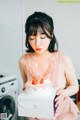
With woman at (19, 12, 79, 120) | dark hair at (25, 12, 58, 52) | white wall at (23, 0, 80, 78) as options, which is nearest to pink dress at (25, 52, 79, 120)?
woman at (19, 12, 79, 120)

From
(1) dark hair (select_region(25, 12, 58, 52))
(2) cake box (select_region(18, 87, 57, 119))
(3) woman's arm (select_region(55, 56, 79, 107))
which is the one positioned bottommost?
(2) cake box (select_region(18, 87, 57, 119))

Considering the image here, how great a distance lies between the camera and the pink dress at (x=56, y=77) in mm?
983

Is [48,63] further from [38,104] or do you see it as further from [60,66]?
[38,104]

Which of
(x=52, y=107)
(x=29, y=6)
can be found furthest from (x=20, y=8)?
(x=52, y=107)

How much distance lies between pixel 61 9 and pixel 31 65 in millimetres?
1322

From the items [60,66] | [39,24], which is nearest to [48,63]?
[60,66]

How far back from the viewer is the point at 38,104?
Answer: 0.92 m

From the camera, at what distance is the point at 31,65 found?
39.8 inches

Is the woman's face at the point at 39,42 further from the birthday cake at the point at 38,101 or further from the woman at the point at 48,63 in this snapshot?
the birthday cake at the point at 38,101

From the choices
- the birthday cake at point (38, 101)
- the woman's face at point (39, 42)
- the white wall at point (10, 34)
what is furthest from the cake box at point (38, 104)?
the white wall at point (10, 34)

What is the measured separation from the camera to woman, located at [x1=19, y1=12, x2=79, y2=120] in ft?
3.17

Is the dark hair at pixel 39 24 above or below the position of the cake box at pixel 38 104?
above

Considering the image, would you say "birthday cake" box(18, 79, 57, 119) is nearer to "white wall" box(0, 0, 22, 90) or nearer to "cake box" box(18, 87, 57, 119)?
"cake box" box(18, 87, 57, 119)

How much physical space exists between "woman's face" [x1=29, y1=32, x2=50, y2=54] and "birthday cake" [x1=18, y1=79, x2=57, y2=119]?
14 cm
